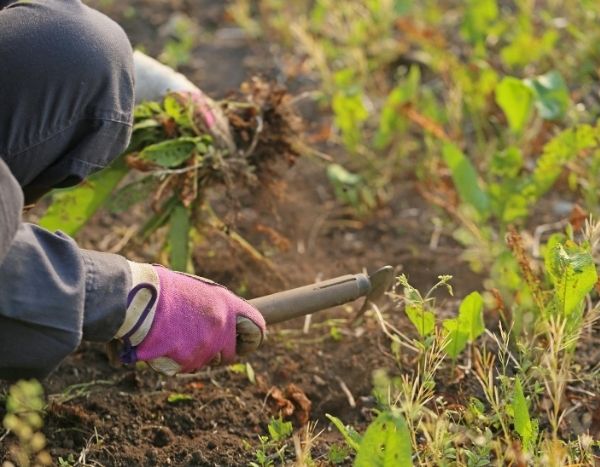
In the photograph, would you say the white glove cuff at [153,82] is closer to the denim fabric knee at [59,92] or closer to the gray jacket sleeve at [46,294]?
the denim fabric knee at [59,92]

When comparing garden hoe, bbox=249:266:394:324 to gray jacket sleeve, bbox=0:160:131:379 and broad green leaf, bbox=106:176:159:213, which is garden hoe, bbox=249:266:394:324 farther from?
broad green leaf, bbox=106:176:159:213

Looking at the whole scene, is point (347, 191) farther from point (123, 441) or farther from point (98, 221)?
point (123, 441)

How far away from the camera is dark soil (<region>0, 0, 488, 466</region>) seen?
1.73m

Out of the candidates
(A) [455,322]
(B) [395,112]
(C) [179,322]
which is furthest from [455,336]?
(B) [395,112]

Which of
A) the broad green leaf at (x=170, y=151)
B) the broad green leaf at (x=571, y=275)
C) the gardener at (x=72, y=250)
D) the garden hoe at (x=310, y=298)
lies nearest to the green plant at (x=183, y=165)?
the broad green leaf at (x=170, y=151)

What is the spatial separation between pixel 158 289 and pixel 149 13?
2.42m

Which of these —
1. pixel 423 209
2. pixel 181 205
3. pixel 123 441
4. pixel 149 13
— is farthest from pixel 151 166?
pixel 149 13


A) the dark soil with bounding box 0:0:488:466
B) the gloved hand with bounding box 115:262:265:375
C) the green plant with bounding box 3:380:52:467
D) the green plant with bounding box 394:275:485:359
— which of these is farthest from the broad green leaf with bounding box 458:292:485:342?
the green plant with bounding box 3:380:52:467

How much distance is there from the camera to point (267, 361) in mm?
2025

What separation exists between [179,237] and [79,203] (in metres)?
0.23

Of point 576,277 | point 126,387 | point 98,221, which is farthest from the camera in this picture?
point 98,221

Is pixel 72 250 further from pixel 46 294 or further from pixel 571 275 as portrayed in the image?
pixel 571 275

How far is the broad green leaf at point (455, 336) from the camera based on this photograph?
1.73 m

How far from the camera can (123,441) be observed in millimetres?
1726
